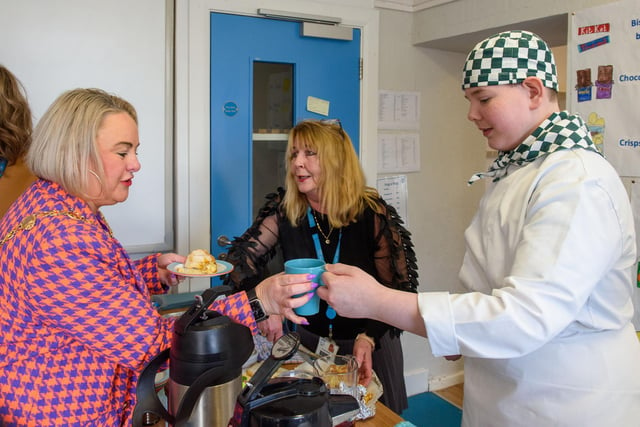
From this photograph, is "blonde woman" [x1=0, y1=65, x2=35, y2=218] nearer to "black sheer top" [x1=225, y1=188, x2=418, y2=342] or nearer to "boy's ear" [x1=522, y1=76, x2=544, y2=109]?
"black sheer top" [x1=225, y1=188, x2=418, y2=342]

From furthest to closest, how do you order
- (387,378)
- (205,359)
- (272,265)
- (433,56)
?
(433,56) → (272,265) → (387,378) → (205,359)

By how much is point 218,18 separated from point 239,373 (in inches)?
81.1

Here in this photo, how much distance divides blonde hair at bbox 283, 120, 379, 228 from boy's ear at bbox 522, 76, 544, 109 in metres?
1.06

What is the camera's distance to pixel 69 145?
1250mm

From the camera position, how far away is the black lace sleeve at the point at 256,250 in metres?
2.21

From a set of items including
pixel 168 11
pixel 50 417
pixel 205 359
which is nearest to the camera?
pixel 205 359

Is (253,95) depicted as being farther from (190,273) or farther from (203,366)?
(203,366)

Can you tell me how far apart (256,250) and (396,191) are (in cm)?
130

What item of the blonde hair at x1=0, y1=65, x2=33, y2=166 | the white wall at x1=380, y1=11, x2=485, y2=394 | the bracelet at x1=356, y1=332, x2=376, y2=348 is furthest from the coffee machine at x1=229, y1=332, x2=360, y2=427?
the white wall at x1=380, y1=11, x2=485, y2=394

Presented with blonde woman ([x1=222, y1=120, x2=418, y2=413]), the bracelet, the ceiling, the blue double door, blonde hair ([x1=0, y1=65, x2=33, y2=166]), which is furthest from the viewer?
the blue double door

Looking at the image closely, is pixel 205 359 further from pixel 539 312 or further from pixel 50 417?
pixel 539 312

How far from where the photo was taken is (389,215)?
2.29m

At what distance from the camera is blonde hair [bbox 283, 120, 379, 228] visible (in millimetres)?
2266

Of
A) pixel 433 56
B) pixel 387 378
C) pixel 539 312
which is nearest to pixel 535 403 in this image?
pixel 539 312
